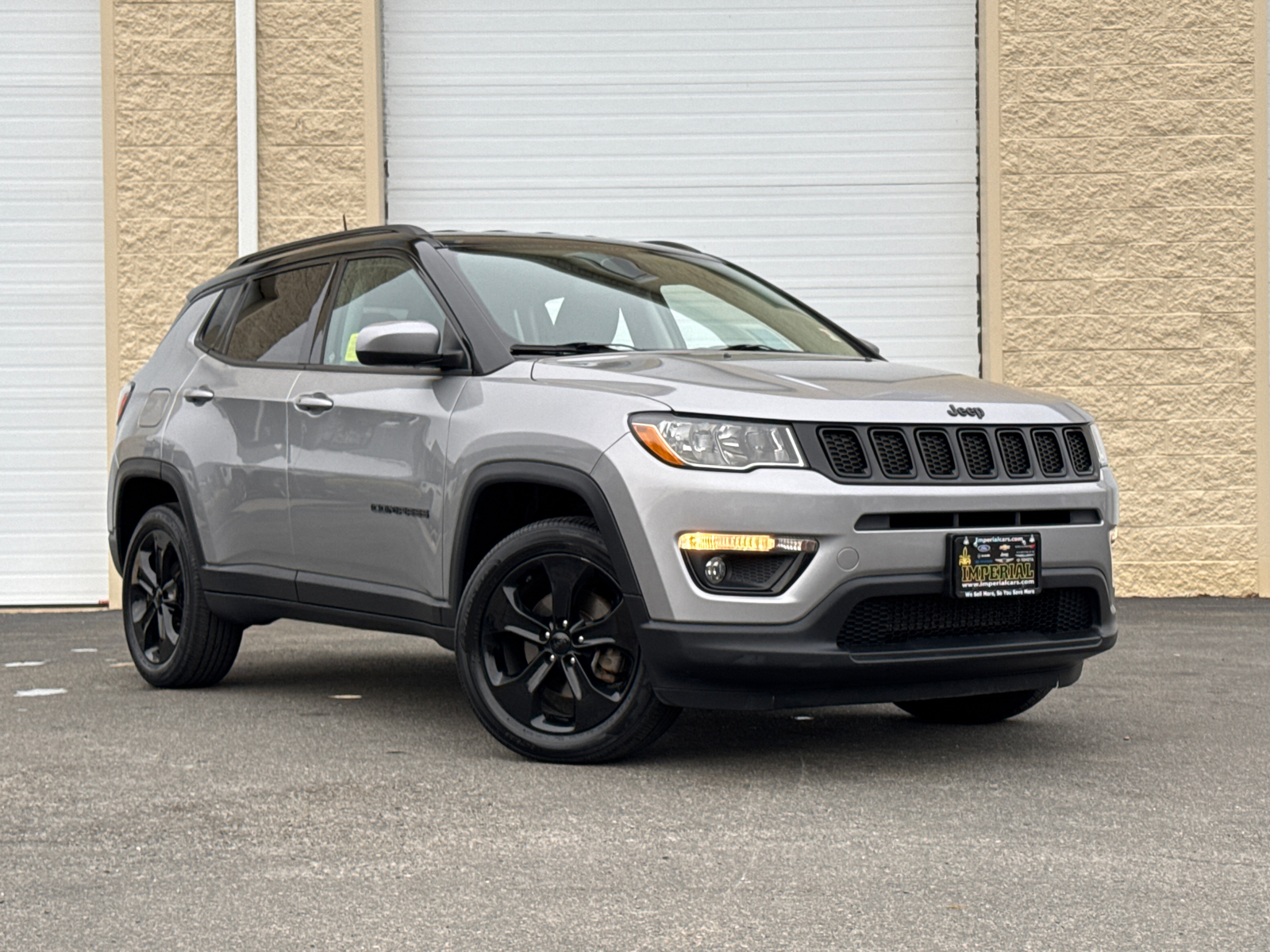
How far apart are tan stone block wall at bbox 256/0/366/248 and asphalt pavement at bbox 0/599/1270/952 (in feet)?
18.3

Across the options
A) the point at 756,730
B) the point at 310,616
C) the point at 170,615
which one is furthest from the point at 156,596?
the point at 756,730

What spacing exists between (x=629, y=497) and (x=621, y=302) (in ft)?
4.47

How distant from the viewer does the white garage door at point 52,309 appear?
11.4m

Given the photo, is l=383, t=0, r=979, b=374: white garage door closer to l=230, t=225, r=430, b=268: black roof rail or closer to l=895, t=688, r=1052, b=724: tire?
l=230, t=225, r=430, b=268: black roof rail

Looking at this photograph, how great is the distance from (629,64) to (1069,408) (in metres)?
7.05

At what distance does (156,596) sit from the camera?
6.77 m

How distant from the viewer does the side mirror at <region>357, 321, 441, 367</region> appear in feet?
16.8

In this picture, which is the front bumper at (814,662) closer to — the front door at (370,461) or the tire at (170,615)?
the front door at (370,461)

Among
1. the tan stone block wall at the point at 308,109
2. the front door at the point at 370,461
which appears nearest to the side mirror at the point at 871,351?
the front door at the point at 370,461

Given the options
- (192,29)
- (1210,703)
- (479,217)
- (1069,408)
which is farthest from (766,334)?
(192,29)

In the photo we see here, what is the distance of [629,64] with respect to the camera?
38.0ft

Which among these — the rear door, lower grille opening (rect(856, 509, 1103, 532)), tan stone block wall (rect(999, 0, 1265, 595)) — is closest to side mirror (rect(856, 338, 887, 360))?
lower grille opening (rect(856, 509, 1103, 532))

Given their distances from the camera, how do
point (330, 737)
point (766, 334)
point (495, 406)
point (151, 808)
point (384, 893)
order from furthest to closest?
point (766, 334) < point (330, 737) < point (495, 406) < point (151, 808) < point (384, 893)

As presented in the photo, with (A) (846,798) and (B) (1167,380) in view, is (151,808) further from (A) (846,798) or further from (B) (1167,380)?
(B) (1167,380)
